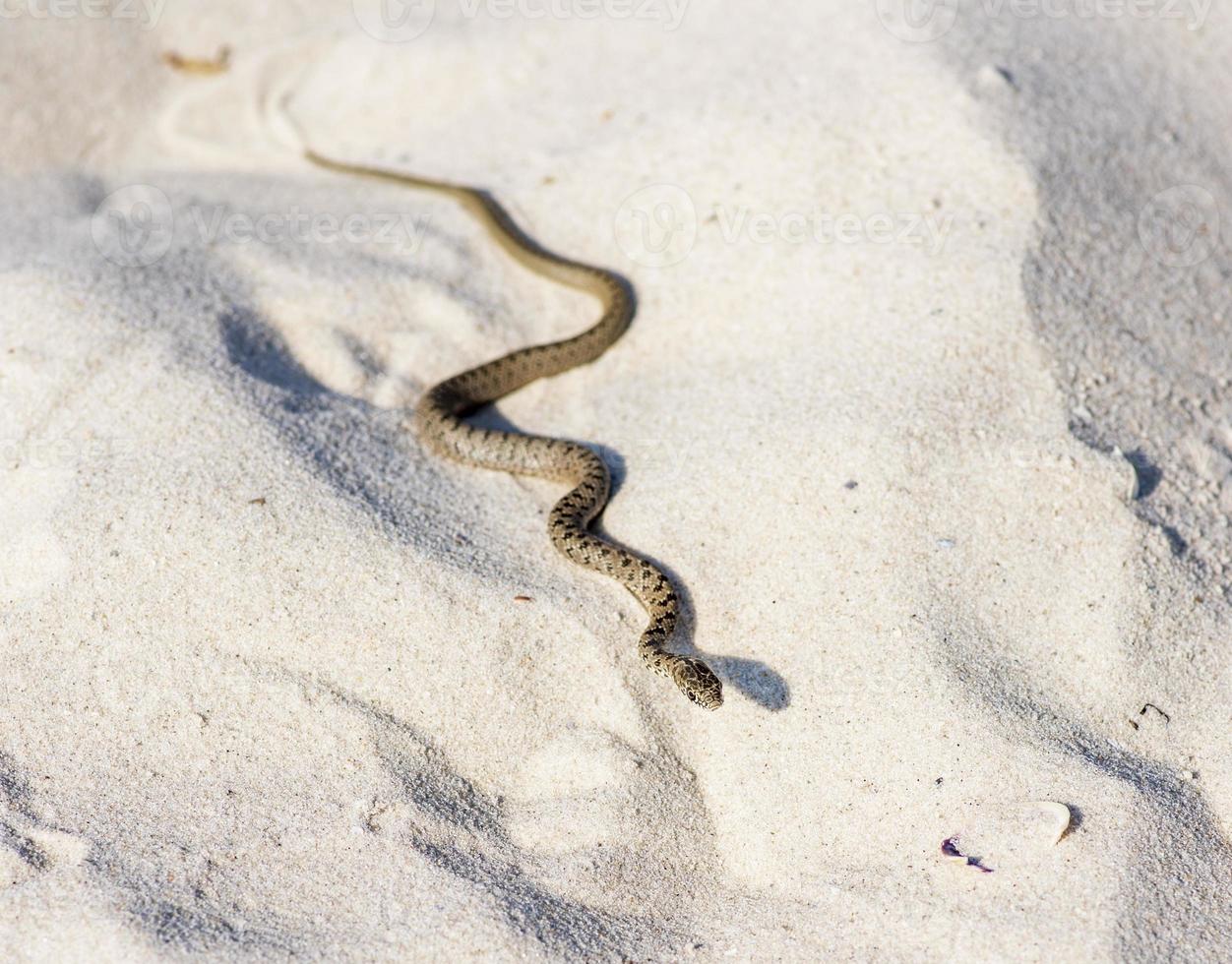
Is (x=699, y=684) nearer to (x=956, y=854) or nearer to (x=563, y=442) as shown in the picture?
(x=956, y=854)

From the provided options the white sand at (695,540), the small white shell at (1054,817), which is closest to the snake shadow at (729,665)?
the white sand at (695,540)

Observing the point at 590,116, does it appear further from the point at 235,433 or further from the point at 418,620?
the point at 418,620

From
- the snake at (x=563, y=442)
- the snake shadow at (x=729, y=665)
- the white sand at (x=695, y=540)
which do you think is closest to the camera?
the white sand at (x=695, y=540)

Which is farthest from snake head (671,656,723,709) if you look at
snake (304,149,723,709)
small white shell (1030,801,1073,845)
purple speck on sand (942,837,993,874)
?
small white shell (1030,801,1073,845)

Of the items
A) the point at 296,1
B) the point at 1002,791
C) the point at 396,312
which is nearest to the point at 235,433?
the point at 396,312

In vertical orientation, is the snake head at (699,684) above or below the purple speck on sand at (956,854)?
below

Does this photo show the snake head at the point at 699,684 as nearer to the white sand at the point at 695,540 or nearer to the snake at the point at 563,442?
the snake at the point at 563,442
